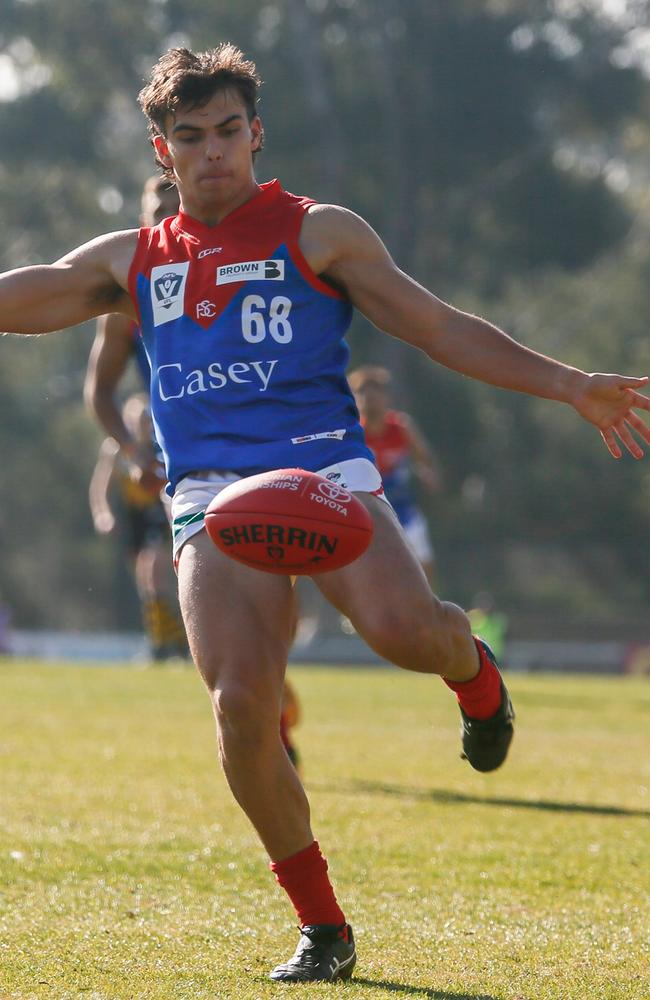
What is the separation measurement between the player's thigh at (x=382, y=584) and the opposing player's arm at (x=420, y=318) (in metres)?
0.45

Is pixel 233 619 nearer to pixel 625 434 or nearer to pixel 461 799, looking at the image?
pixel 625 434

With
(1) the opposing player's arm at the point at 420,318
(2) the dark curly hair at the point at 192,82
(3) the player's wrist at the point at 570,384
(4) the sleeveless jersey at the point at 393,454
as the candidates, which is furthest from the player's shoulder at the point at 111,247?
(4) the sleeveless jersey at the point at 393,454

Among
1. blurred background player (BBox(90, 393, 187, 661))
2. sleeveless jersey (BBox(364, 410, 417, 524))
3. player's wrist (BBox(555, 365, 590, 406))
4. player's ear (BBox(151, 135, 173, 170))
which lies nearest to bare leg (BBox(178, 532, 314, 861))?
player's wrist (BBox(555, 365, 590, 406))

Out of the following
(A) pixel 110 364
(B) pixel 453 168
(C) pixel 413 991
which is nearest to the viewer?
(C) pixel 413 991

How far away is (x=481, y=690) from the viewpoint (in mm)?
4750

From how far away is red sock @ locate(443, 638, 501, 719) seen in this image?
15.4 ft

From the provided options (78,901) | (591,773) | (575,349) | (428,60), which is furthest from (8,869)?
(575,349)

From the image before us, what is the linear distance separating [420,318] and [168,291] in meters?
0.66

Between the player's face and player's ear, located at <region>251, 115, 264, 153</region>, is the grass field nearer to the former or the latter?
the player's face

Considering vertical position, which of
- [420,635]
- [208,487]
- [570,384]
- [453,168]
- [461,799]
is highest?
[453,168]

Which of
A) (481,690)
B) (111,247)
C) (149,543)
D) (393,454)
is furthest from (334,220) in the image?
(149,543)

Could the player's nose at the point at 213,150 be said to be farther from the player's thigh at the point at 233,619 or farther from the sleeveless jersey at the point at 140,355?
the sleeveless jersey at the point at 140,355

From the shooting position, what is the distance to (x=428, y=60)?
35594 millimetres

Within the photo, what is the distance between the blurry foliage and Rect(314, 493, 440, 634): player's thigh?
98.2 ft
